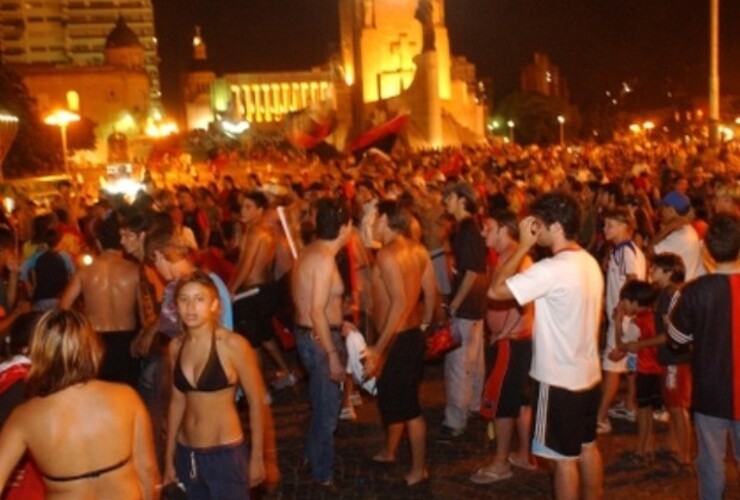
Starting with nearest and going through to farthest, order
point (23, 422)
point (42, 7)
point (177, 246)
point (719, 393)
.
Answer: point (23, 422) → point (719, 393) → point (177, 246) → point (42, 7)

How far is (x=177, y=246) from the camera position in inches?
211

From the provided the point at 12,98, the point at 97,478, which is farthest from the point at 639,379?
the point at 12,98

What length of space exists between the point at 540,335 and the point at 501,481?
1.87 metres

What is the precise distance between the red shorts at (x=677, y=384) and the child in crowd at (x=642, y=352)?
10.4 inches

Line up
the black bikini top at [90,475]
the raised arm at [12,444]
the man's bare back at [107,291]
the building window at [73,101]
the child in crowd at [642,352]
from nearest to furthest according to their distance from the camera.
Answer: the raised arm at [12,444] → the black bikini top at [90,475] → the man's bare back at [107,291] → the child in crowd at [642,352] → the building window at [73,101]

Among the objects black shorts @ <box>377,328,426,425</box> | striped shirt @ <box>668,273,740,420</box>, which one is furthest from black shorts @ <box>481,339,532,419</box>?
striped shirt @ <box>668,273,740,420</box>

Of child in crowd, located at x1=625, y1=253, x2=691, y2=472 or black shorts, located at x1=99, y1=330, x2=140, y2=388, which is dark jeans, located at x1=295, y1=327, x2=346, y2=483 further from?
child in crowd, located at x1=625, y1=253, x2=691, y2=472

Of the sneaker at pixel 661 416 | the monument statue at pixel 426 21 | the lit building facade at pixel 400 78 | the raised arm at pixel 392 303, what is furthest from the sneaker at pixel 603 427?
the monument statue at pixel 426 21

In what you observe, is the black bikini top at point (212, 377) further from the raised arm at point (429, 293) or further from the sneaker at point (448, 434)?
the sneaker at point (448, 434)

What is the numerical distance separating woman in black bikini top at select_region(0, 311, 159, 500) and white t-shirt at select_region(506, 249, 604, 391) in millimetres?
2152

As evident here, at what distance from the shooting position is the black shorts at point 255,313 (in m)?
8.47

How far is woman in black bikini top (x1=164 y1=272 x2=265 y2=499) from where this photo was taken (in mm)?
4445

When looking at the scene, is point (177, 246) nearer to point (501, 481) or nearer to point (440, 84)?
point (501, 481)

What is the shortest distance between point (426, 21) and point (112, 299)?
216ft
